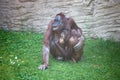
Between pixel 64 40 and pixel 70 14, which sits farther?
pixel 70 14

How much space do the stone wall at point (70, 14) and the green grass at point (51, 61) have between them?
0.21m

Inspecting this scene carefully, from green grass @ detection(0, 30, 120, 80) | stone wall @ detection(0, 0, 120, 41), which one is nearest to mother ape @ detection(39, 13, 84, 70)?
green grass @ detection(0, 30, 120, 80)

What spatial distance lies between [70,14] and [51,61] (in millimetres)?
1546

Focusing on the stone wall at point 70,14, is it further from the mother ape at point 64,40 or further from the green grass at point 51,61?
the mother ape at point 64,40

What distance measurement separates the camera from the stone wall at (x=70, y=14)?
6.92 metres

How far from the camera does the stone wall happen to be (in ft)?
22.7

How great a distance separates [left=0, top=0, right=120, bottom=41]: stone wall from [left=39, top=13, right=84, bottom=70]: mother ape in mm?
1135

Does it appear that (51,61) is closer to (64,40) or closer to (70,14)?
(64,40)

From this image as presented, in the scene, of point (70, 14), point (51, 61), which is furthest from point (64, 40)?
point (70, 14)

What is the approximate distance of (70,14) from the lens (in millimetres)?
7031

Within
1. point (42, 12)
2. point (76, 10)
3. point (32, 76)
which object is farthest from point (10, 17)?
point (32, 76)

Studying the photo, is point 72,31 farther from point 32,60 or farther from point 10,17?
point 10,17

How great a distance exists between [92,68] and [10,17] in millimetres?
2409

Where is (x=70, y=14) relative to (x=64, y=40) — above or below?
above
